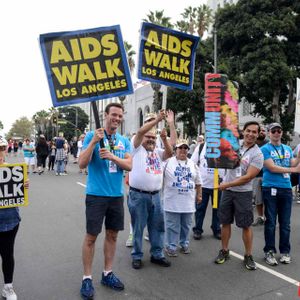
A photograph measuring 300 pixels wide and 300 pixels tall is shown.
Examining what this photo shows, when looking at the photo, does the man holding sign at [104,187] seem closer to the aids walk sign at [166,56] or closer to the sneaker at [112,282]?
the sneaker at [112,282]

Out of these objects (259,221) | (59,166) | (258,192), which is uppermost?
(258,192)

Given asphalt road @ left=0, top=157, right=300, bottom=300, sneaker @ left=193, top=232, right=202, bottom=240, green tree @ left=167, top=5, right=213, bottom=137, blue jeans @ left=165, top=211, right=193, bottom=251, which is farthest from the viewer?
green tree @ left=167, top=5, right=213, bottom=137

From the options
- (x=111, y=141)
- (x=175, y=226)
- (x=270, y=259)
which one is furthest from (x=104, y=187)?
(x=270, y=259)

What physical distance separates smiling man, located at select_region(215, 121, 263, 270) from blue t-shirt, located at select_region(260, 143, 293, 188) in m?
0.28

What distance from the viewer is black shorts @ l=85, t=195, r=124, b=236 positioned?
140 inches

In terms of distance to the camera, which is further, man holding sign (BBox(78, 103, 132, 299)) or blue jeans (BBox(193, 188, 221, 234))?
blue jeans (BBox(193, 188, 221, 234))

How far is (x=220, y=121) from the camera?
15.0ft

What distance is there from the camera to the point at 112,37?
3.67 m

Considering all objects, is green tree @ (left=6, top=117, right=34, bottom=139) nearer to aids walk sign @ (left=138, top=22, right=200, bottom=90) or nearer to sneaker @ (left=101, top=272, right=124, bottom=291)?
aids walk sign @ (left=138, top=22, right=200, bottom=90)

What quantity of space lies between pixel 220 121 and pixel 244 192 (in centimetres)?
100

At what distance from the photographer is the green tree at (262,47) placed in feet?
63.7

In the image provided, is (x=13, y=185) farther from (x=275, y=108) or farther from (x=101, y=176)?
(x=275, y=108)

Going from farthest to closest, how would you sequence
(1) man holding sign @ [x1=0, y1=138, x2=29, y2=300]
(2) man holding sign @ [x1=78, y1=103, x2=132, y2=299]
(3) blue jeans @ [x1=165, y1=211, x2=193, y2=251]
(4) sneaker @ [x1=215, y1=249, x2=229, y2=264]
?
(3) blue jeans @ [x1=165, y1=211, x2=193, y2=251]
(4) sneaker @ [x1=215, y1=249, x2=229, y2=264]
(2) man holding sign @ [x1=78, y1=103, x2=132, y2=299]
(1) man holding sign @ [x1=0, y1=138, x2=29, y2=300]

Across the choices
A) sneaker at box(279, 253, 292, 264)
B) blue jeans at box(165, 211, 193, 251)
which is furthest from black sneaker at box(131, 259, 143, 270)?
sneaker at box(279, 253, 292, 264)
